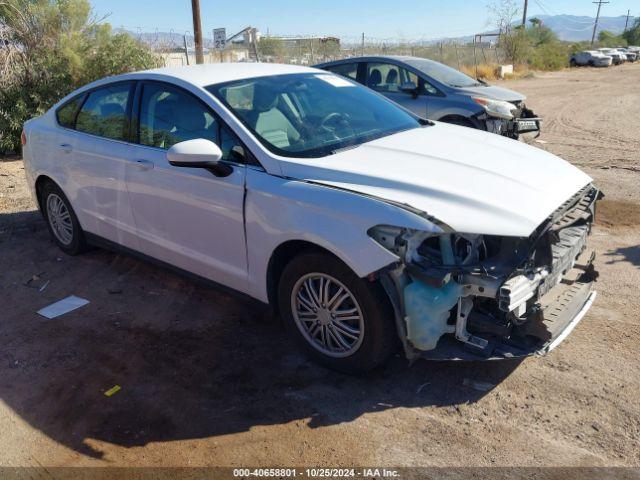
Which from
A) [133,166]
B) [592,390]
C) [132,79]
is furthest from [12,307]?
[592,390]

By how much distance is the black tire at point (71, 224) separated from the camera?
213 inches

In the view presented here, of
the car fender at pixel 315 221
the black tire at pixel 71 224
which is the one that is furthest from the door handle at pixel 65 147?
the car fender at pixel 315 221

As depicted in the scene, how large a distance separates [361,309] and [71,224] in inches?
138

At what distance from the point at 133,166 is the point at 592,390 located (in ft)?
11.5

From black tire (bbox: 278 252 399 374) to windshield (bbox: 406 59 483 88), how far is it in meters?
7.02

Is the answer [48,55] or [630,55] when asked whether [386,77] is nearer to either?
[48,55]

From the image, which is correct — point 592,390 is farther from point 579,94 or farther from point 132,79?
point 579,94

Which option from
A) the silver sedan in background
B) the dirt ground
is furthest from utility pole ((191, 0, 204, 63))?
the dirt ground

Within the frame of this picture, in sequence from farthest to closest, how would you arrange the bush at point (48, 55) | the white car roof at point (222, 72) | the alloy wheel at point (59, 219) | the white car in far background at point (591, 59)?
the white car in far background at point (591, 59), the bush at point (48, 55), the alloy wheel at point (59, 219), the white car roof at point (222, 72)

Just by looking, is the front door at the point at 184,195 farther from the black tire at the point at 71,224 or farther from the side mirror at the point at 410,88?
the side mirror at the point at 410,88

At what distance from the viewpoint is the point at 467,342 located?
315 cm

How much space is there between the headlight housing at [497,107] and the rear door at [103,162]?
5921 millimetres

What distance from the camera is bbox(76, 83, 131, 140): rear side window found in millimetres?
4602

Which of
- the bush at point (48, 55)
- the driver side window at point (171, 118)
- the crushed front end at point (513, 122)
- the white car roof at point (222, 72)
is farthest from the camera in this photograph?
the bush at point (48, 55)
